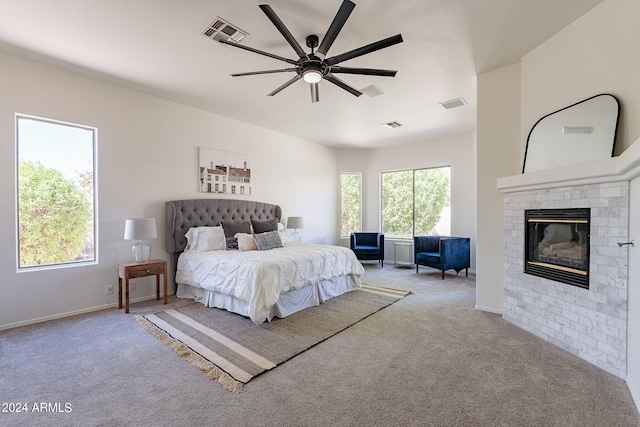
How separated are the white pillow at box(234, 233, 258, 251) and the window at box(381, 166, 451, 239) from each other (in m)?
4.03

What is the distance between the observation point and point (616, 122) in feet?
7.78

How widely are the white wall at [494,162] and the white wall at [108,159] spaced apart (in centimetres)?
386

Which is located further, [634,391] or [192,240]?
[192,240]

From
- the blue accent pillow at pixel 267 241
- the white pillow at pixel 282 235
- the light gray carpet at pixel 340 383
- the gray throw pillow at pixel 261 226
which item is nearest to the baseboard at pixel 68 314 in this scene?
the light gray carpet at pixel 340 383

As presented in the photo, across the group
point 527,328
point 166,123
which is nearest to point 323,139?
point 166,123

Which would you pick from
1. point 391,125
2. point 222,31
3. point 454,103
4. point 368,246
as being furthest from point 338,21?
point 368,246

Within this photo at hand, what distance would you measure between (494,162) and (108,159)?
4.95 meters

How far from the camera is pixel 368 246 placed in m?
6.86

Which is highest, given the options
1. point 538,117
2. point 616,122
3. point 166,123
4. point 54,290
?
point 166,123

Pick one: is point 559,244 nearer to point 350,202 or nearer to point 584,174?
point 584,174

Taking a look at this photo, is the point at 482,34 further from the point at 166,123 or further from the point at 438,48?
the point at 166,123

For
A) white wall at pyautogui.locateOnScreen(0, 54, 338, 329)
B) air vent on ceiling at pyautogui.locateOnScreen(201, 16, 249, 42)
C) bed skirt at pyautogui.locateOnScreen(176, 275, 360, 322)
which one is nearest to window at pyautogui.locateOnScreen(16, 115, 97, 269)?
white wall at pyautogui.locateOnScreen(0, 54, 338, 329)

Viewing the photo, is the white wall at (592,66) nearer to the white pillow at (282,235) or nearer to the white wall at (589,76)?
the white wall at (589,76)

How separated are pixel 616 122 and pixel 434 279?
144 inches
